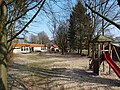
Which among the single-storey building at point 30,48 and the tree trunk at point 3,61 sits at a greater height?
the single-storey building at point 30,48

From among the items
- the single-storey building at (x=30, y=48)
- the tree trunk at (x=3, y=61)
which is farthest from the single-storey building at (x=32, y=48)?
the tree trunk at (x=3, y=61)

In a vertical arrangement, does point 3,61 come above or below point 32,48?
below

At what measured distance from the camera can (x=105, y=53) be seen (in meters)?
15.0

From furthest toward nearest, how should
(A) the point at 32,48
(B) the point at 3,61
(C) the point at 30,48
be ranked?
1. (A) the point at 32,48
2. (C) the point at 30,48
3. (B) the point at 3,61

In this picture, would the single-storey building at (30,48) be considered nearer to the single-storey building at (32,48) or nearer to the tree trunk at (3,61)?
the single-storey building at (32,48)

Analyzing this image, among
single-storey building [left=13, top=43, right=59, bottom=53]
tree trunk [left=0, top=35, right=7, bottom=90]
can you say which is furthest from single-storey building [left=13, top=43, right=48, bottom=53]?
tree trunk [left=0, top=35, right=7, bottom=90]

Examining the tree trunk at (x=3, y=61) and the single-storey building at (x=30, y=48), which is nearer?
the tree trunk at (x=3, y=61)

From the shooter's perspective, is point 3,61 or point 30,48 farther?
point 30,48

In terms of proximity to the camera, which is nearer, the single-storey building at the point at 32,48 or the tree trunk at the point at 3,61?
the tree trunk at the point at 3,61

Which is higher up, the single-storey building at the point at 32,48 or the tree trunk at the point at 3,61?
the single-storey building at the point at 32,48

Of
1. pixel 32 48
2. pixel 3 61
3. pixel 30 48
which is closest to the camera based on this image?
pixel 3 61

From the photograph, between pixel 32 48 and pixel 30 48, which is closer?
pixel 30 48

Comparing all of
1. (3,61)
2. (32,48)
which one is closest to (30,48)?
(32,48)

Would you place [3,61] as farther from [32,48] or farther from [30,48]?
[32,48]
